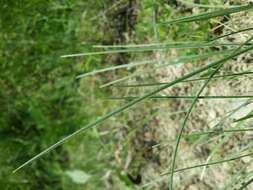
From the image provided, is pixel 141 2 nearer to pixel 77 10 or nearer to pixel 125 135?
pixel 77 10

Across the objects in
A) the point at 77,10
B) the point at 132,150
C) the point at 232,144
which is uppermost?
the point at 77,10

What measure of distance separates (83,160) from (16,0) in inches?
22.1

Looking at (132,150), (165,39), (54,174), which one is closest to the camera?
(165,39)

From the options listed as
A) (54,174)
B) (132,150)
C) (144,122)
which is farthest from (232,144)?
(54,174)

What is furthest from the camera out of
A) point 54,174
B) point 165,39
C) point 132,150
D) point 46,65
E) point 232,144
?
point 54,174

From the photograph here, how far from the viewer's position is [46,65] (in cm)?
177

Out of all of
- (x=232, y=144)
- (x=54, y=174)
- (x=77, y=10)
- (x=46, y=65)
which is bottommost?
(x=54, y=174)

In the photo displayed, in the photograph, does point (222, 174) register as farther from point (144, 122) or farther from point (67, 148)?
point (67, 148)

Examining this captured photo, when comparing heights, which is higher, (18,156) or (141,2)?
(141,2)

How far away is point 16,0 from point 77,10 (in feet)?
0.62

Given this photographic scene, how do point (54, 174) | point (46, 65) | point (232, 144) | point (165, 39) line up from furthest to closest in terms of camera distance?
point (54, 174) < point (46, 65) < point (165, 39) < point (232, 144)

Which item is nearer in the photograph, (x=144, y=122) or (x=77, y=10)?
(x=144, y=122)

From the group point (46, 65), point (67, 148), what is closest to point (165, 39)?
point (46, 65)

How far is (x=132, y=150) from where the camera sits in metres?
1.65
